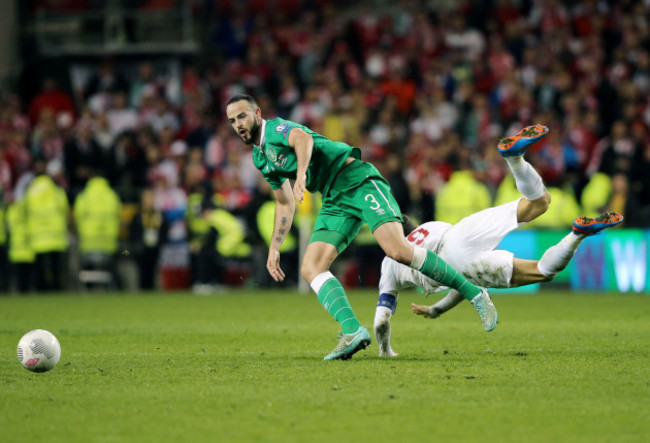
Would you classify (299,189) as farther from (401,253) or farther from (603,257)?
(603,257)

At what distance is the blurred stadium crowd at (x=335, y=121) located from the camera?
55.5 ft

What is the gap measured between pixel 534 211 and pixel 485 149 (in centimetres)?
982

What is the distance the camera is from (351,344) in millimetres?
7066

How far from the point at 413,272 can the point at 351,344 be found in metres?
0.90

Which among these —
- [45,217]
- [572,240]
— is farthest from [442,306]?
[45,217]

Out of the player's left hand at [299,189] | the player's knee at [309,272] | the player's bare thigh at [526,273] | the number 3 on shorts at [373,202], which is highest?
the player's left hand at [299,189]

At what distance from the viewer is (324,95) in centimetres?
1953

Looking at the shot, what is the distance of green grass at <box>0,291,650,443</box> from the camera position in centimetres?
474

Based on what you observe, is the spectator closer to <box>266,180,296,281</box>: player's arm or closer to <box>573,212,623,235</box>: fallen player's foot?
<box>266,180,296,281</box>: player's arm

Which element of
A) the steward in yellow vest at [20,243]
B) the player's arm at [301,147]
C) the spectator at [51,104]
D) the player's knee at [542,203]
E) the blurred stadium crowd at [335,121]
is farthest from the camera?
the spectator at [51,104]

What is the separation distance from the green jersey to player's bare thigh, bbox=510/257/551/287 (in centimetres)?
147

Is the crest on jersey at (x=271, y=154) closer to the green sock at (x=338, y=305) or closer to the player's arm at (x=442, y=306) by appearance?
the green sock at (x=338, y=305)

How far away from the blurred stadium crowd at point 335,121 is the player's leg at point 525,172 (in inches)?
309

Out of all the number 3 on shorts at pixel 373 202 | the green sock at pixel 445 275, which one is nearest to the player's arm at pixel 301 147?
the number 3 on shorts at pixel 373 202
